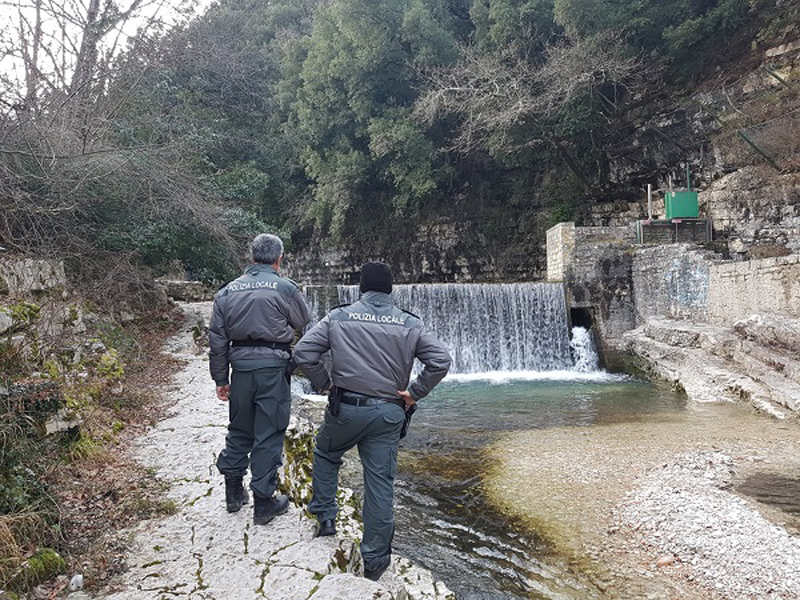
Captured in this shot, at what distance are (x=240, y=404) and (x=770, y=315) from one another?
9.16 meters

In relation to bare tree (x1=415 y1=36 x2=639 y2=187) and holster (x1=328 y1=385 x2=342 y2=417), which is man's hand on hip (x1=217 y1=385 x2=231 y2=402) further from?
bare tree (x1=415 y1=36 x2=639 y2=187)

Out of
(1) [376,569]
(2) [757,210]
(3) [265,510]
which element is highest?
(2) [757,210]

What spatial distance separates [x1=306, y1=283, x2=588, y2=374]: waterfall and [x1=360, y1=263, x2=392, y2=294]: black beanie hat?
10.6 metres

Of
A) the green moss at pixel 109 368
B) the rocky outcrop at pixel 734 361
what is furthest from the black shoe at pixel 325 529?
the rocky outcrop at pixel 734 361

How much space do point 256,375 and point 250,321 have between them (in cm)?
30

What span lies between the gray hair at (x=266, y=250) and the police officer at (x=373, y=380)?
67 cm

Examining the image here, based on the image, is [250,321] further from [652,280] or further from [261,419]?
[652,280]

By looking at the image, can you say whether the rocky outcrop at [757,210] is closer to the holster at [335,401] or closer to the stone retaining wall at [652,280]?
the stone retaining wall at [652,280]

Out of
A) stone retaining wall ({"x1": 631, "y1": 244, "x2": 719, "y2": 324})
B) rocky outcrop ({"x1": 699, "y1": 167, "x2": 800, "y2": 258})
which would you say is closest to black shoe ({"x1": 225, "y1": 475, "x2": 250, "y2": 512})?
stone retaining wall ({"x1": 631, "y1": 244, "x2": 719, "y2": 324})

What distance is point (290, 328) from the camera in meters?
3.29

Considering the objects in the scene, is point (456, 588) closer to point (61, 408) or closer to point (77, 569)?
point (77, 569)

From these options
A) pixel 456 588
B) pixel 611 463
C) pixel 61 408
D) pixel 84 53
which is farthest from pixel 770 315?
pixel 84 53

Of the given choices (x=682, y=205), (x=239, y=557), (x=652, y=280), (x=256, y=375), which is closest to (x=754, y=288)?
(x=652, y=280)

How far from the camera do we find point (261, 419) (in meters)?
3.13
